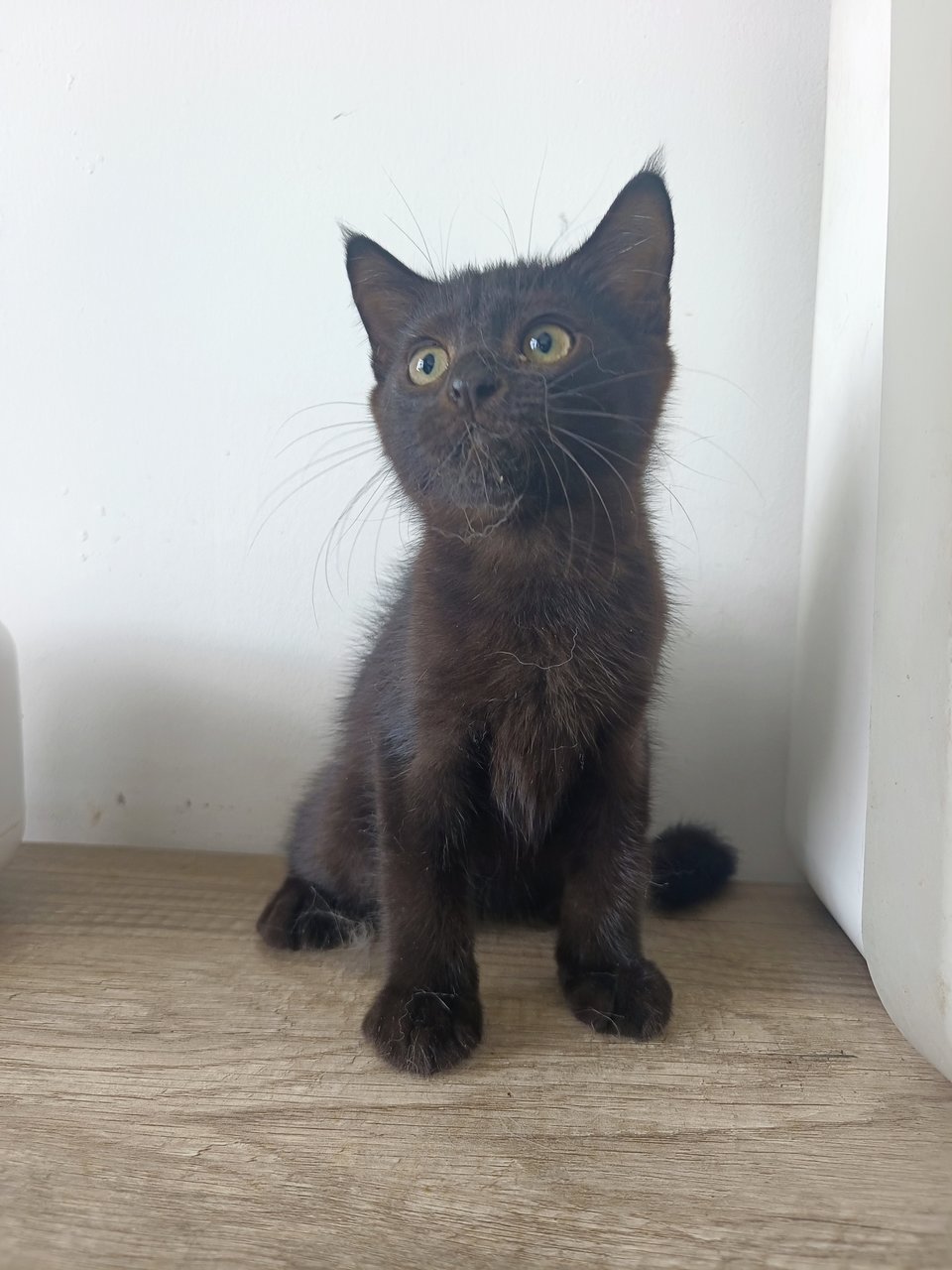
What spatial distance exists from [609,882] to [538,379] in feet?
1.63

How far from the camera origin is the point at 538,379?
2.51 feet

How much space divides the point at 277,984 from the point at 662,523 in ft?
2.50

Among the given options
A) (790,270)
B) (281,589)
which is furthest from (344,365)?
(790,270)

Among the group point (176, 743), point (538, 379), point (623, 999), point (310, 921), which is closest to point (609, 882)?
point (623, 999)

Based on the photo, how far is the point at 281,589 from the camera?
1.32m

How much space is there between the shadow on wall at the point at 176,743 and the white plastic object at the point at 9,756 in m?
0.25

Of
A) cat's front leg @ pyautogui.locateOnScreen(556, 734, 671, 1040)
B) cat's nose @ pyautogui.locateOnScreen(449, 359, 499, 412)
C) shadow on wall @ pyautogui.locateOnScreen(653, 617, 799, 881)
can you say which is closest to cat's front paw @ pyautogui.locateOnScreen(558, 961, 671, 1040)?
cat's front leg @ pyautogui.locateOnScreen(556, 734, 671, 1040)

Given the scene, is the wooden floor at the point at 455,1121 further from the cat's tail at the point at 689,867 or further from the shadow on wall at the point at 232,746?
the shadow on wall at the point at 232,746

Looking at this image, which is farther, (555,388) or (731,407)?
(731,407)

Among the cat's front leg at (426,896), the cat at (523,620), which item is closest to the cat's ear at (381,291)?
the cat at (523,620)

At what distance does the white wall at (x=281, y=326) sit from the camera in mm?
1203

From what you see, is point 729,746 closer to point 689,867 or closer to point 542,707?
point 689,867

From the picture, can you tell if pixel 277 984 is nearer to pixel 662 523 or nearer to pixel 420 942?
pixel 420 942

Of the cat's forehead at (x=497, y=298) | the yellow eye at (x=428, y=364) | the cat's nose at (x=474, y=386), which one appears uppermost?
the cat's forehead at (x=497, y=298)
